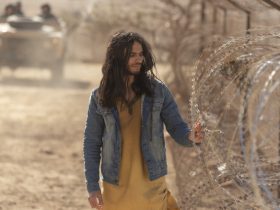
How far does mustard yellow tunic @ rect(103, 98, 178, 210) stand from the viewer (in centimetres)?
421

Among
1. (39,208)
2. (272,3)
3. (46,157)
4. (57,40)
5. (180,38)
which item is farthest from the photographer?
(57,40)

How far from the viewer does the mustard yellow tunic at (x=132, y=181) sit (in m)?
4.21

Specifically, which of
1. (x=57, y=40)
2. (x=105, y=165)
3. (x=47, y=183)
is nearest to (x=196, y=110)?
(x=105, y=165)

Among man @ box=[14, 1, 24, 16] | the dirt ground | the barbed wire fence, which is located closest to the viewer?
the barbed wire fence

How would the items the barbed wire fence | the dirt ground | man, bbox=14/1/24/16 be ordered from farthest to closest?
man, bbox=14/1/24/16 < the dirt ground < the barbed wire fence

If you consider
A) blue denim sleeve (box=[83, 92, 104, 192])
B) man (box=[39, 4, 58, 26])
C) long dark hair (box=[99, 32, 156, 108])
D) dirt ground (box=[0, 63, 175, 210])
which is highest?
long dark hair (box=[99, 32, 156, 108])

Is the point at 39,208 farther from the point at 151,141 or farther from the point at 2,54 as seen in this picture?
the point at 2,54

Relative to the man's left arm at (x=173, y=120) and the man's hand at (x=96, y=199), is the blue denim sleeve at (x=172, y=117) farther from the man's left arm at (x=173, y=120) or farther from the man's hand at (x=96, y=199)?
the man's hand at (x=96, y=199)

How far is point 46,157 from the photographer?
963cm

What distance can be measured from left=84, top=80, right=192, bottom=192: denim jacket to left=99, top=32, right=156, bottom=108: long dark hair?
55 mm

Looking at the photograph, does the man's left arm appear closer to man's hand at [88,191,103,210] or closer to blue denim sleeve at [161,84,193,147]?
blue denim sleeve at [161,84,193,147]

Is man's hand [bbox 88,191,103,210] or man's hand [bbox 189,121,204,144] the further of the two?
man's hand [bbox 88,191,103,210]

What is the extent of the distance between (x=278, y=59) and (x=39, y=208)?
3.91 meters

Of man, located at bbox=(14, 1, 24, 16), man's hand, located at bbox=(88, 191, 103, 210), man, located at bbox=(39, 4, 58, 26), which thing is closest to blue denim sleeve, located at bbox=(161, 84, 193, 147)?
man's hand, located at bbox=(88, 191, 103, 210)
